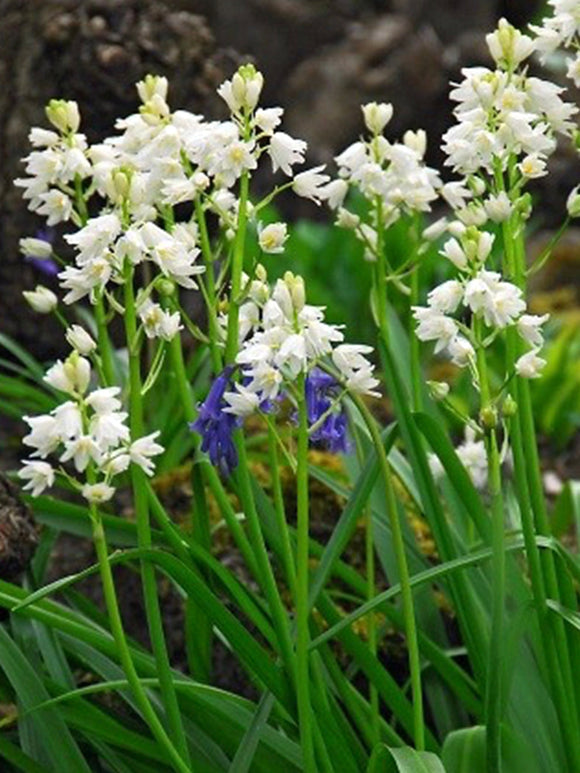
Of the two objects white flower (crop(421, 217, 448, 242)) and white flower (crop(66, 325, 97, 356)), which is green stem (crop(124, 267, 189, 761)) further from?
white flower (crop(421, 217, 448, 242))

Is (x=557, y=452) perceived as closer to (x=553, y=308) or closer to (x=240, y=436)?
(x=553, y=308)

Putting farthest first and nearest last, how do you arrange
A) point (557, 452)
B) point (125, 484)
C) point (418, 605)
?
point (557, 452) < point (125, 484) < point (418, 605)

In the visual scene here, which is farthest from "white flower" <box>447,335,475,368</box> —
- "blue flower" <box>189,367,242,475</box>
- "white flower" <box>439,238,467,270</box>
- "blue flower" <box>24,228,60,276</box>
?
"blue flower" <box>24,228,60,276</box>

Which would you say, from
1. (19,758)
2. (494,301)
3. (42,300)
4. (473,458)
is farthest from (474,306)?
(19,758)

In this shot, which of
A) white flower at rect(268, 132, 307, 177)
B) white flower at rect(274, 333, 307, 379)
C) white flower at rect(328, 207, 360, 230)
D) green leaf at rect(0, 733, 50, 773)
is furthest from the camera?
white flower at rect(328, 207, 360, 230)

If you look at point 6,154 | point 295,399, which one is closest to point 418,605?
point 295,399

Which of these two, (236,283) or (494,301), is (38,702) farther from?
(494,301)
